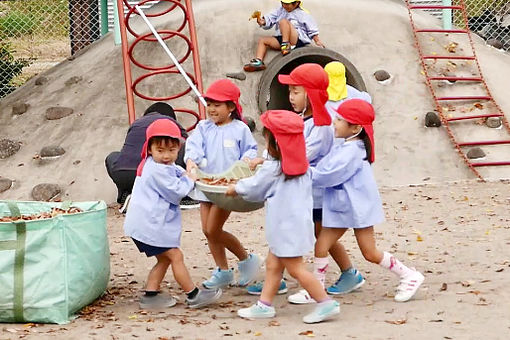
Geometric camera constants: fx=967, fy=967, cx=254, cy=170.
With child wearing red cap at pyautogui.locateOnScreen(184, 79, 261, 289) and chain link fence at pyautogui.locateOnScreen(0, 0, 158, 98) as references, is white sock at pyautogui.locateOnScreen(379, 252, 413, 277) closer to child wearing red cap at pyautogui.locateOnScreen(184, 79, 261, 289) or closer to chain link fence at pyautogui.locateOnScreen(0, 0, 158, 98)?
child wearing red cap at pyautogui.locateOnScreen(184, 79, 261, 289)

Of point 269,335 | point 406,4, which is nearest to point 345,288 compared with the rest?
point 269,335

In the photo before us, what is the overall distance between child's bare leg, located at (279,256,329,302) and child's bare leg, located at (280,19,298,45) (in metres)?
6.52

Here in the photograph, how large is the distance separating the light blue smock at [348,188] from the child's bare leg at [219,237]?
72 centimetres

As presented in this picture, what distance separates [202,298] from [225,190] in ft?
2.85

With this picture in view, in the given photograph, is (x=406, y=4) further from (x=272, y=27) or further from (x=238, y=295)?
(x=238, y=295)

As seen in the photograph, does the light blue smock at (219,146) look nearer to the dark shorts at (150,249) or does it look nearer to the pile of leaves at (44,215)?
the dark shorts at (150,249)

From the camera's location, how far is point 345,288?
654 centimetres

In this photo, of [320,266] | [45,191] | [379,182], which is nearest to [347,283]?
[320,266]

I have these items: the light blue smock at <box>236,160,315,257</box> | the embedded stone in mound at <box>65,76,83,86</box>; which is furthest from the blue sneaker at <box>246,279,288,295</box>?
the embedded stone in mound at <box>65,76,83,86</box>

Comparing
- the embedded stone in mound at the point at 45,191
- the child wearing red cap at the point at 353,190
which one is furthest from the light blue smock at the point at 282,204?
the embedded stone in mound at the point at 45,191

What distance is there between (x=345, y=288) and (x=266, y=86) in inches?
220

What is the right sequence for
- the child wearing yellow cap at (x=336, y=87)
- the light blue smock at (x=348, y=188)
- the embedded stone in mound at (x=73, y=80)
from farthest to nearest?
the embedded stone in mound at (x=73, y=80), the child wearing yellow cap at (x=336, y=87), the light blue smock at (x=348, y=188)

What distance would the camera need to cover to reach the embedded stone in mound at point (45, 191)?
10789 mm

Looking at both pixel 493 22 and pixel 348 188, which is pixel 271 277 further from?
pixel 493 22
